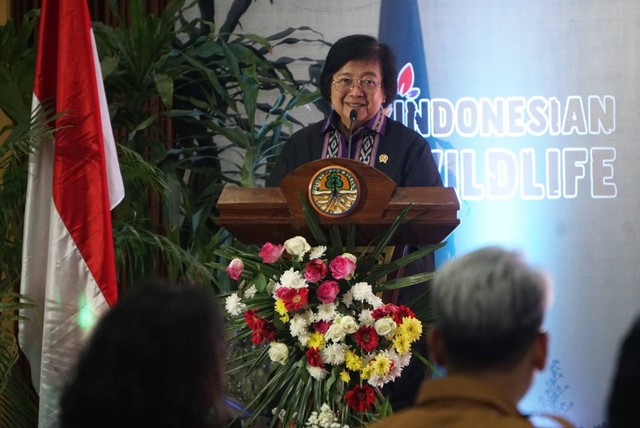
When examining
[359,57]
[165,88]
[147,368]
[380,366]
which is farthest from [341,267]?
[165,88]

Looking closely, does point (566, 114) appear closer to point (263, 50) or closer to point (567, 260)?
point (567, 260)

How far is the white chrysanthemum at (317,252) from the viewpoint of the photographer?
2.71 meters

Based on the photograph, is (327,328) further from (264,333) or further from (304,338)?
(264,333)

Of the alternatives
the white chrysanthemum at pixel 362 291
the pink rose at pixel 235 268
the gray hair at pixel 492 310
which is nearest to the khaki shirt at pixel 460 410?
the gray hair at pixel 492 310

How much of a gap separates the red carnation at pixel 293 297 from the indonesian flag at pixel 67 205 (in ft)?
3.29

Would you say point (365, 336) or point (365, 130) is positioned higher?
point (365, 130)

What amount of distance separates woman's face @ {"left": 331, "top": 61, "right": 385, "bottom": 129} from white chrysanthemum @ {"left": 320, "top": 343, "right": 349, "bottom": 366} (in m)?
1.04

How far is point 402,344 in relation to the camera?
8.73ft

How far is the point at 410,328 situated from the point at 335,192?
0.38 metres

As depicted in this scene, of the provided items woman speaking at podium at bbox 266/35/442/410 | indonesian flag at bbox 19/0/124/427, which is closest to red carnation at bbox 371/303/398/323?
woman speaking at podium at bbox 266/35/442/410

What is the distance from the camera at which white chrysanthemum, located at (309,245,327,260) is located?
107 inches

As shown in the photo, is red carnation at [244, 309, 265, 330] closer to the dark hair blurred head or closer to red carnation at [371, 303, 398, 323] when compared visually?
red carnation at [371, 303, 398, 323]

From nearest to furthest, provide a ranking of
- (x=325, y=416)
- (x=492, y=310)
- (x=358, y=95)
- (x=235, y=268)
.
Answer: (x=492, y=310) < (x=325, y=416) < (x=235, y=268) < (x=358, y=95)

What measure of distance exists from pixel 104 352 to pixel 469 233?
13.5 ft
